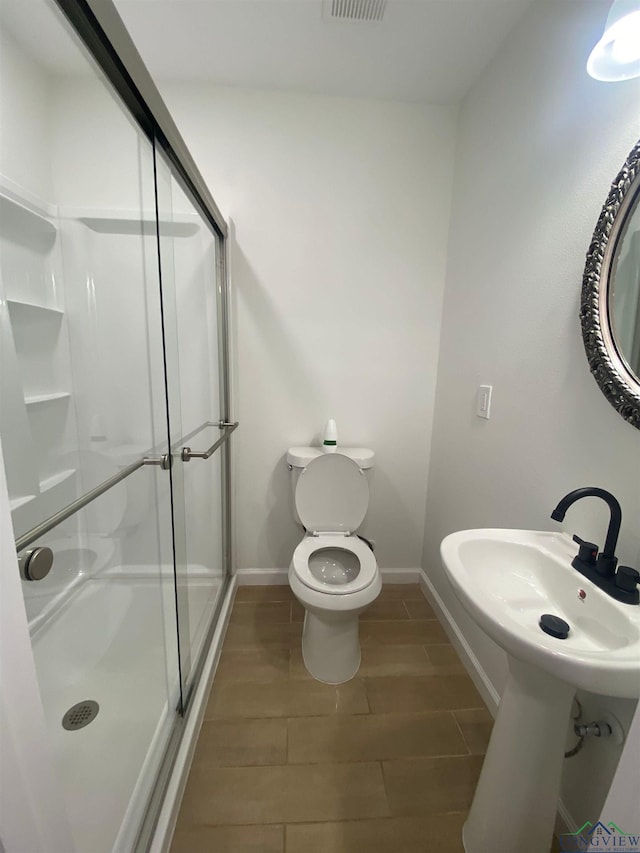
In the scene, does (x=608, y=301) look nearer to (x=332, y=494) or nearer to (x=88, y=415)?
(x=332, y=494)

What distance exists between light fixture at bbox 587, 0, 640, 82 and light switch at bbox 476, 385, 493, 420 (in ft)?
2.82

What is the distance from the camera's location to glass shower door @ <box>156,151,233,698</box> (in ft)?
3.97

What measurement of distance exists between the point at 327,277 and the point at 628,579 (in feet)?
5.18

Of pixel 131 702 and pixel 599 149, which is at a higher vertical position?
pixel 599 149

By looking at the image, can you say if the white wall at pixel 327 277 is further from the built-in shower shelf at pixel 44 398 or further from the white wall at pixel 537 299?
the built-in shower shelf at pixel 44 398

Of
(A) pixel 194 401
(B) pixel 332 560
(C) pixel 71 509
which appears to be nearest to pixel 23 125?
(A) pixel 194 401

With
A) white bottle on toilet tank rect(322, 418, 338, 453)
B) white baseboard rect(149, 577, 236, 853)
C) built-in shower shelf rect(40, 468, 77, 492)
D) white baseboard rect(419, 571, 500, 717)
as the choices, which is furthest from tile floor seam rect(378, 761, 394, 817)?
built-in shower shelf rect(40, 468, 77, 492)

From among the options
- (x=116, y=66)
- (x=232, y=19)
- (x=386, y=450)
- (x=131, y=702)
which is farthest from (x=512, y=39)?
(x=131, y=702)

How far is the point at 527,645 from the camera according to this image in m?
0.62

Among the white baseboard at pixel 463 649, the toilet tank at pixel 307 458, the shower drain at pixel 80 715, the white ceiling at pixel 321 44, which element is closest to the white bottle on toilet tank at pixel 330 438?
Answer: the toilet tank at pixel 307 458

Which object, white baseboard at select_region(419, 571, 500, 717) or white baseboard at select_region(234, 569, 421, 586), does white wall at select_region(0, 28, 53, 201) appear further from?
white baseboard at select_region(419, 571, 500, 717)

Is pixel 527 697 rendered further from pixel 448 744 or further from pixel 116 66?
pixel 116 66

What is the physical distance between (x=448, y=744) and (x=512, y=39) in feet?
8.16

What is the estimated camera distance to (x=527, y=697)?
79 centimetres
